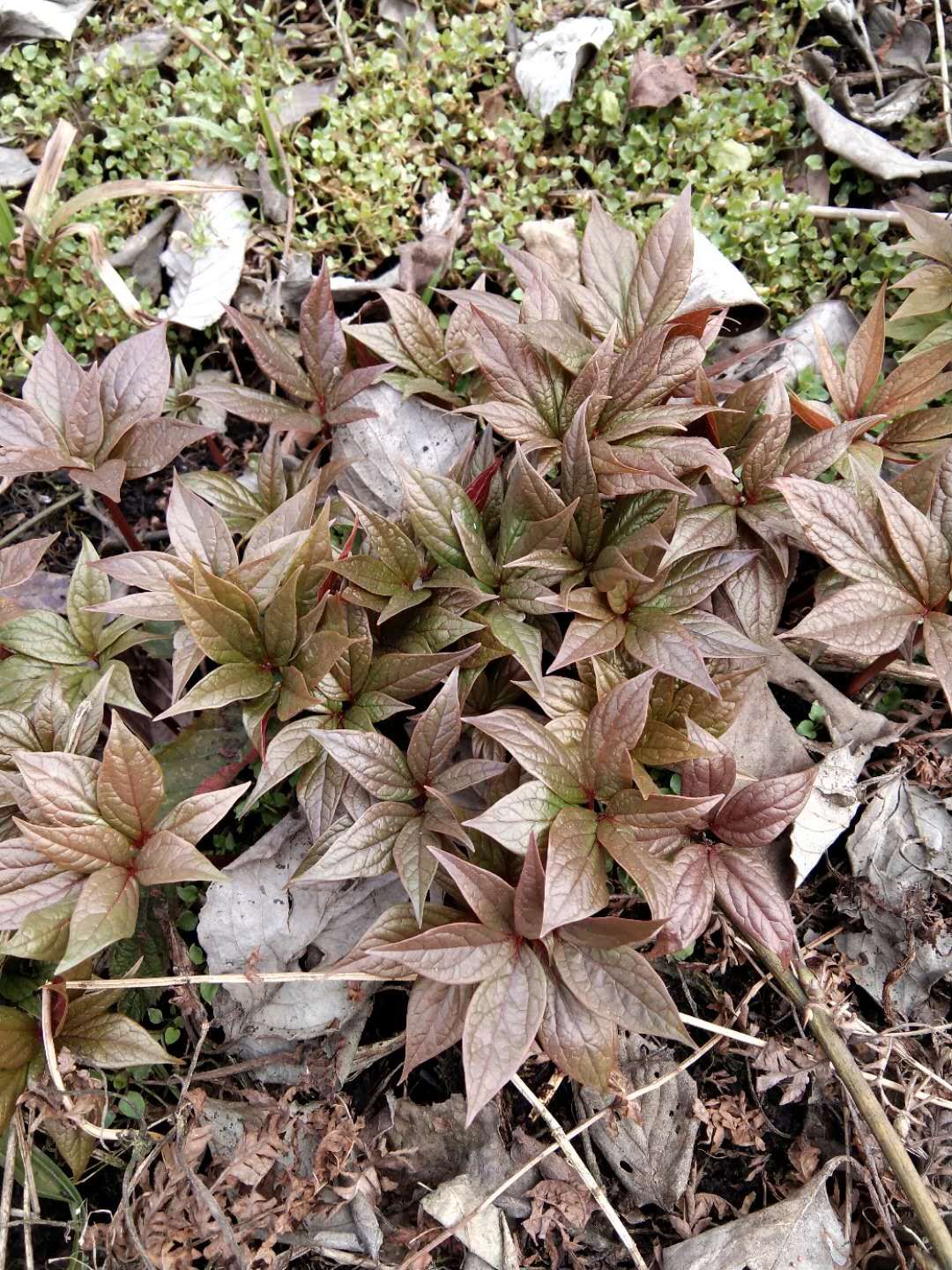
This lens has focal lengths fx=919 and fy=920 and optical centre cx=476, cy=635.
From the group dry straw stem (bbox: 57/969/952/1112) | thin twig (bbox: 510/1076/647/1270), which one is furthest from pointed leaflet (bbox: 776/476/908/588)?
thin twig (bbox: 510/1076/647/1270)

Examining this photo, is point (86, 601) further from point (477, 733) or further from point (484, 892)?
point (484, 892)

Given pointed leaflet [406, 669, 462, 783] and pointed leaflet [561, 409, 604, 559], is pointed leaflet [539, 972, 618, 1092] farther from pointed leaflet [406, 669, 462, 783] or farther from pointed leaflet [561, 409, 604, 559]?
pointed leaflet [561, 409, 604, 559]

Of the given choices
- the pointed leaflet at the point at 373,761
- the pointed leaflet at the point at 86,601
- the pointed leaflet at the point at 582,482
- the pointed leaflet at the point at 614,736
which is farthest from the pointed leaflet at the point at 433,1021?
the pointed leaflet at the point at 86,601

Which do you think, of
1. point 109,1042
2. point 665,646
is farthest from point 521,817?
point 109,1042

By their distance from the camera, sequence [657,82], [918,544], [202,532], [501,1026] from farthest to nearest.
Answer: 1. [657,82]
2. [202,532]
3. [918,544]
4. [501,1026]

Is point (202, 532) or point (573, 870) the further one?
point (202, 532)

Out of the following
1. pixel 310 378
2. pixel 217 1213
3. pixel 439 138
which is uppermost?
pixel 439 138

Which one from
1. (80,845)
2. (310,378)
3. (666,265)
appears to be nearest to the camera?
(80,845)
